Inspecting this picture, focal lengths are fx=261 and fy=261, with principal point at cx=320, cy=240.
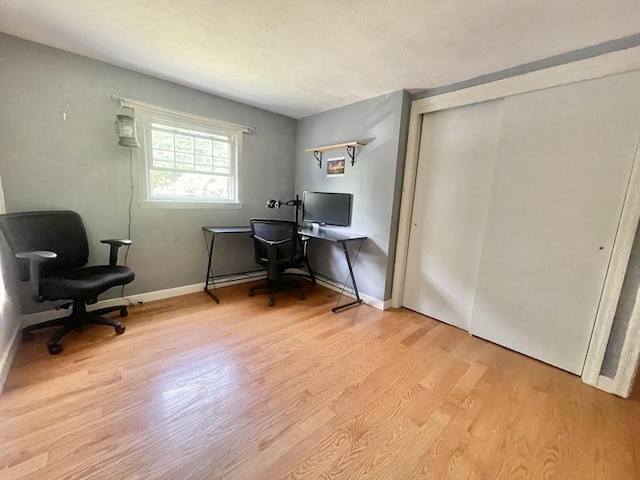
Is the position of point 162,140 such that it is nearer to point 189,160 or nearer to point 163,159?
point 163,159

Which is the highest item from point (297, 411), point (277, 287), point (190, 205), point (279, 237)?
point (190, 205)

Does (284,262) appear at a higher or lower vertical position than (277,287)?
higher

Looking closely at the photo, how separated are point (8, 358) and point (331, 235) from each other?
260 cm

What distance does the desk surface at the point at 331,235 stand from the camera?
8.77ft

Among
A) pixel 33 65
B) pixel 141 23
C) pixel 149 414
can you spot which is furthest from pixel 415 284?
pixel 33 65

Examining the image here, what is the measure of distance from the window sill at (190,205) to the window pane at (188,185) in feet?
0.34

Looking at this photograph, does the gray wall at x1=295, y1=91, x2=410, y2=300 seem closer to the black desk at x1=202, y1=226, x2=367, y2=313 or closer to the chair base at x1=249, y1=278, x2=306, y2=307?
the black desk at x1=202, y1=226, x2=367, y2=313

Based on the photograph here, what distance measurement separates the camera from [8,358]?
65.9 inches

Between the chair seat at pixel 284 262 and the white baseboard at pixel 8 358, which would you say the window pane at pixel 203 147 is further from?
the white baseboard at pixel 8 358

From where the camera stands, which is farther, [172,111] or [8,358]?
[172,111]

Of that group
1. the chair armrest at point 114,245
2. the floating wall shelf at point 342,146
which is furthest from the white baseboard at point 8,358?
the floating wall shelf at point 342,146

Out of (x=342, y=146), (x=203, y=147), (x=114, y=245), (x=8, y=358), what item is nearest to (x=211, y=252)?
(x=114, y=245)

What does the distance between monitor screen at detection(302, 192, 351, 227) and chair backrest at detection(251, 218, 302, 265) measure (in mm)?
532

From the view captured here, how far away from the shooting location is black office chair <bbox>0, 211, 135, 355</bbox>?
1.80 meters
